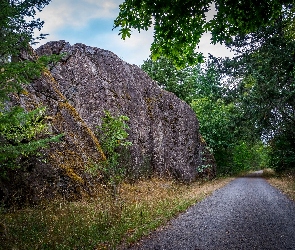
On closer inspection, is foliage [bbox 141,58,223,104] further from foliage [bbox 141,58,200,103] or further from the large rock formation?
the large rock formation

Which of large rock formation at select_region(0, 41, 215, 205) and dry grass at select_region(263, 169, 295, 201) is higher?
large rock formation at select_region(0, 41, 215, 205)

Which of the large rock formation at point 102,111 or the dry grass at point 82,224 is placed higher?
the large rock formation at point 102,111

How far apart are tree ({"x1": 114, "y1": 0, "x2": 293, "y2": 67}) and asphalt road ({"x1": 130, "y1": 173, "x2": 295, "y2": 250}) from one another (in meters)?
4.16

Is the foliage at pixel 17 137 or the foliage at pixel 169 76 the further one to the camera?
the foliage at pixel 169 76

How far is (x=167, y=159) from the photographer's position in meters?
16.6

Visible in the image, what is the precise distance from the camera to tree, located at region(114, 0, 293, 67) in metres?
5.30

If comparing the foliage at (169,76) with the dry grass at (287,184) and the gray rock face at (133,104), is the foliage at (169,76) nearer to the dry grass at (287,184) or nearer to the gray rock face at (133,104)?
the gray rock face at (133,104)

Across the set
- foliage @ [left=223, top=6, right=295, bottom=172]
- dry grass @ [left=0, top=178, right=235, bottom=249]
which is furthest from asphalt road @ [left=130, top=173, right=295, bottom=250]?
foliage @ [left=223, top=6, right=295, bottom=172]

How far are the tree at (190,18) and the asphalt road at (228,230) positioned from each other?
4.16m

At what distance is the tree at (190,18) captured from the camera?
17.4 feet

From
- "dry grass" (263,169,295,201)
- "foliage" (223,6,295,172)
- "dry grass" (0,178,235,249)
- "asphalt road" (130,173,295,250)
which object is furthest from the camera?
"foliage" (223,6,295,172)

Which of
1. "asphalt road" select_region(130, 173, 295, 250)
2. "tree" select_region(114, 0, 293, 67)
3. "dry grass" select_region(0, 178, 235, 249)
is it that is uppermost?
"tree" select_region(114, 0, 293, 67)

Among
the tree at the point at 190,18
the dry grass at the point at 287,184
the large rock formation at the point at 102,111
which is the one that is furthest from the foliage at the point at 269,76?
the tree at the point at 190,18

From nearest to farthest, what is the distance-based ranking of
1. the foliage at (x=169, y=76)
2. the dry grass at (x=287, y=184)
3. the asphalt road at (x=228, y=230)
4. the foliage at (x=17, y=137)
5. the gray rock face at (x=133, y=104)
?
1. the foliage at (x=17, y=137)
2. the asphalt road at (x=228, y=230)
3. the dry grass at (x=287, y=184)
4. the gray rock face at (x=133, y=104)
5. the foliage at (x=169, y=76)
